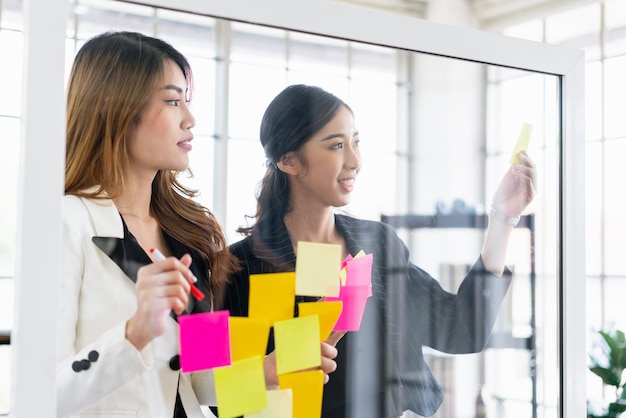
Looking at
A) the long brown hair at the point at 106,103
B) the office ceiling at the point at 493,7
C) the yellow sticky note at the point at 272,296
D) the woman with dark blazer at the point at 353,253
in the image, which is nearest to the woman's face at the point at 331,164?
the woman with dark blazer at the point at 353,253

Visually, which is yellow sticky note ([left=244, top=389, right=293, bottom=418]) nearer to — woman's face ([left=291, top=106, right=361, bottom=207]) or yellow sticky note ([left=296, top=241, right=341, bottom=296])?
yellow sticky note ([left=296, top=241, right=341, bottom=296])

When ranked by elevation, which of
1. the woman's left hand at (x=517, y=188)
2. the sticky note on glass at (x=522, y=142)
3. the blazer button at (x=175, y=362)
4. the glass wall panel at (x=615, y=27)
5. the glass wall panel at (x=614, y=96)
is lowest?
the blazer button at (x=175, y=362)

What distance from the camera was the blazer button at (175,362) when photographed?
2.89ft

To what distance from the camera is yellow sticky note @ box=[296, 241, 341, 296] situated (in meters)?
0.98

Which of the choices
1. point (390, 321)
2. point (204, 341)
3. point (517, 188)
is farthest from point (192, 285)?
point (517, 188)

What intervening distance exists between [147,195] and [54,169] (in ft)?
0.39

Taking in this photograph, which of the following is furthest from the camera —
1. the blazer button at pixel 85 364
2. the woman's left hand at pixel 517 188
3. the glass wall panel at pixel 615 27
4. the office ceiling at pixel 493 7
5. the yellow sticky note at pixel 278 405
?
the office ceiling at pixel 493 7

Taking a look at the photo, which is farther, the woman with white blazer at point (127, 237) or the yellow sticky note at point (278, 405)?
the yellow sticky note at point (278, 405)

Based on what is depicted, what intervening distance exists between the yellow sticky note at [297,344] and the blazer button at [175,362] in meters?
0.14

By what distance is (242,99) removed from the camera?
3.09 ft

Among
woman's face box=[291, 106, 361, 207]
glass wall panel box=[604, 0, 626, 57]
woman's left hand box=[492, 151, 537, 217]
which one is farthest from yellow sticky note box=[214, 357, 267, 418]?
glass wall panel box=[604, 0, 626, 57]

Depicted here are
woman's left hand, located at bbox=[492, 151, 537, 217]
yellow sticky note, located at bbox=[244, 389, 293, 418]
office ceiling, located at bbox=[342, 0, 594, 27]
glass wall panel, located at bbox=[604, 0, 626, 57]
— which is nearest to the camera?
yellow sticky note, located at bbox=[244, 389, 293, 418]

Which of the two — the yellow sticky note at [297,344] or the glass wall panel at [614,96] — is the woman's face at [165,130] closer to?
the yellow sticky note at [297,344]

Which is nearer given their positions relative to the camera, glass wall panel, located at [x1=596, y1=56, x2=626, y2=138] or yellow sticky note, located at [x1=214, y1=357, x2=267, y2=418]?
yellow sticky note, located at [x1=214, y1=357, x2=267, y2=418]
